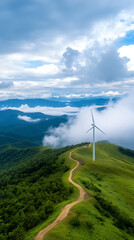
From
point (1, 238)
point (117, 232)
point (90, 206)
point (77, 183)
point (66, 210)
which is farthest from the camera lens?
point (77, 183)

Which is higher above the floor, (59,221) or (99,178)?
(59,221)

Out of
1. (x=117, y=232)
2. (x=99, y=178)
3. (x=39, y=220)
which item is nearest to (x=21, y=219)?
(x=39, y=220)

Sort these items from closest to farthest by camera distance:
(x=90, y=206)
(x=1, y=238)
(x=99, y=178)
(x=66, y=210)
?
(x=1, y=238)
(x=66, y=210)
(x=90, y=206)
(x=99, y=178)

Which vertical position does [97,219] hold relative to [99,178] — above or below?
above

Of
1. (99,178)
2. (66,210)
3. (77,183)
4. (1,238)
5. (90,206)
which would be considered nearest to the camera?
(1,238)

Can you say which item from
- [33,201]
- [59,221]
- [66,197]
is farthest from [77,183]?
[59,221]

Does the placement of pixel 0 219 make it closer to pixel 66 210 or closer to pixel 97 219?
pixel 66 210

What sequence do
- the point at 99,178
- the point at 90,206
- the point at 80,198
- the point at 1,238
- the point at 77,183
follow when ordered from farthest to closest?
Result: the point at 99,178, the point at 77,183, the point at 80,198, the point at 90,206, the point at 1,238

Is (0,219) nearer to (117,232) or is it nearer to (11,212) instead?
(11,212)

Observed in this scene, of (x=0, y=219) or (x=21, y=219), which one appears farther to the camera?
(x=0, y=219)

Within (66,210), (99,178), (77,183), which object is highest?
(66,210)
